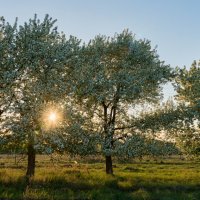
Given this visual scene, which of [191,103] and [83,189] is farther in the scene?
[191,103]

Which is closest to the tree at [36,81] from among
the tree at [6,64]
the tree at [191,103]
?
the tree at [6,64]

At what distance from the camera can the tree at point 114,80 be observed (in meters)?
43.0

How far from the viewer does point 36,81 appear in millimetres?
35469

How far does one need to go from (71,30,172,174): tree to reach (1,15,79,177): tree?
4.83m

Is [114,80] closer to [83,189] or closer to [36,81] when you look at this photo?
[36,81]

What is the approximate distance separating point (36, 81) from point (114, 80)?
11.1 meters

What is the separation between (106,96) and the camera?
44.1 m

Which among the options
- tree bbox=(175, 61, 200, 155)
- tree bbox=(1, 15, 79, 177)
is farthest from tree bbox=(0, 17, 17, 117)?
tree bbox=(175, 61, 200, 155)

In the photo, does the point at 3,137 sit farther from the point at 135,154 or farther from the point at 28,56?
the point at 135,154

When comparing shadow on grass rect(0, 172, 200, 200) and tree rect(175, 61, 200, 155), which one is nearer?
shadow on grass rect(0, 172, 200, 200)

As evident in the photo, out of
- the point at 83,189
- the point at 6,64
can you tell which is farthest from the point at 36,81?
the point at 83,189

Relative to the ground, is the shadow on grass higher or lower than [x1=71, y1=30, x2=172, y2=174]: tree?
lower

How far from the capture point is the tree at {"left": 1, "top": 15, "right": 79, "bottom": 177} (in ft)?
109

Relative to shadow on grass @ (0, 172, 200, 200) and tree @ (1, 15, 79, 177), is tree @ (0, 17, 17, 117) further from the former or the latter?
shadow on grass @ (0, 172, 200, 200)
